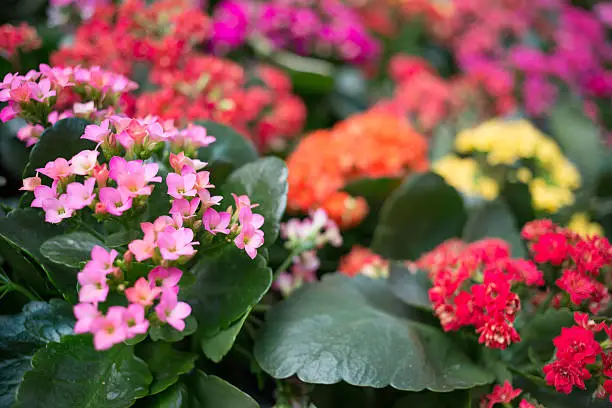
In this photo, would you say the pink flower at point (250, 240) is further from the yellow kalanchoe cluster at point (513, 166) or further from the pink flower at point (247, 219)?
the yellow kalanchoe cluster at point (513, 166)

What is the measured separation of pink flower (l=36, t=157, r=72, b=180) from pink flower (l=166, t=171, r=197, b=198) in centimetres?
9

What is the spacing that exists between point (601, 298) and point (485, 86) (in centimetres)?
88

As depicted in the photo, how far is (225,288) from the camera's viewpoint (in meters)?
0.57

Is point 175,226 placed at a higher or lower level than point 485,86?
higher

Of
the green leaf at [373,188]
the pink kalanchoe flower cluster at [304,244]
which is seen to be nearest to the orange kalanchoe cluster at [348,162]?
the green leaf at [373,188]

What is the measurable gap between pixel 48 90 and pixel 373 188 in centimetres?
52

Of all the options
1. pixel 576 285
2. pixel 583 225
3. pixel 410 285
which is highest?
pixel 576 285

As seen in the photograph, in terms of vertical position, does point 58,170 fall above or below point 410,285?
above

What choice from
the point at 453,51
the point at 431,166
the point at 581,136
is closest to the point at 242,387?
the point at 431,166

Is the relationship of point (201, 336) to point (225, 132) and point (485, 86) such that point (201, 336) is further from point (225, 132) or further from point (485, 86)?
point (485, 86)

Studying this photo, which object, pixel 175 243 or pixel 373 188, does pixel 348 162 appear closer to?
pixel 373 188

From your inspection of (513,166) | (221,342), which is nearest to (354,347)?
(221,342)

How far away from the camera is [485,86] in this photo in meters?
1.35

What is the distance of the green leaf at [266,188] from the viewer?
0.57 meters
